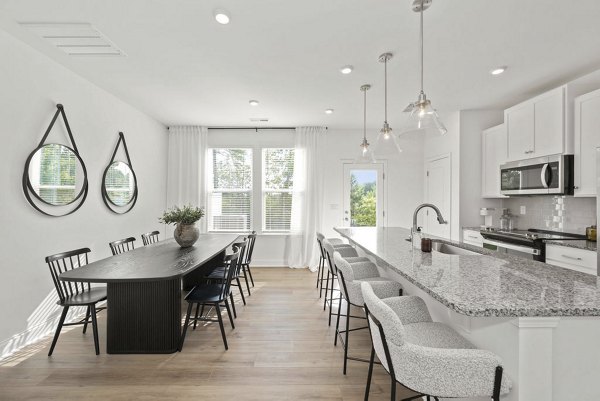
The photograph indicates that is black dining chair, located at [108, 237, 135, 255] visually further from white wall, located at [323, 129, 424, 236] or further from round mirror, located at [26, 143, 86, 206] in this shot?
white wall, located at [323, 129, 424, 236]

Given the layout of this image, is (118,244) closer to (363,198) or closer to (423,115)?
(423,115)

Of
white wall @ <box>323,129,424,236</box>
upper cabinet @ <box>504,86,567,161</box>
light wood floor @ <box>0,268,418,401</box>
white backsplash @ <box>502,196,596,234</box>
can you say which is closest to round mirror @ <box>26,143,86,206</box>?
light wood floor @ <box>0,268,418,401</box>

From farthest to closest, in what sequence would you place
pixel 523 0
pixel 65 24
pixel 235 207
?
pixel 235 207 → pixel 65 24 → pixel 523 0

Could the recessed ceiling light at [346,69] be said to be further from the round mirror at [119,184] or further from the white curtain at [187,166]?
the white curtain at [187,166]

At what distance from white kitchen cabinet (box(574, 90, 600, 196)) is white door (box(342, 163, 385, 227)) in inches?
117

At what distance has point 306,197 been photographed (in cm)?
534

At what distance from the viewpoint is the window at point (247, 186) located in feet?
18.2

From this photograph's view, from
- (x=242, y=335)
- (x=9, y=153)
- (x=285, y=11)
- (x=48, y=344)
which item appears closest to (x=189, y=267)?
(x=242, y=335)

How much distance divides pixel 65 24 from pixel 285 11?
1.77 meters

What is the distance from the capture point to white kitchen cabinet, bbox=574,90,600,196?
2.71 m

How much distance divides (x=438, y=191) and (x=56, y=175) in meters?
5.30

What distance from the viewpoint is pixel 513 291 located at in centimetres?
121

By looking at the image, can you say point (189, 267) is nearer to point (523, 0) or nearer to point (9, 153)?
point (9, 153)

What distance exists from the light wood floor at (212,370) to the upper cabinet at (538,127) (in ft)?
9.40
